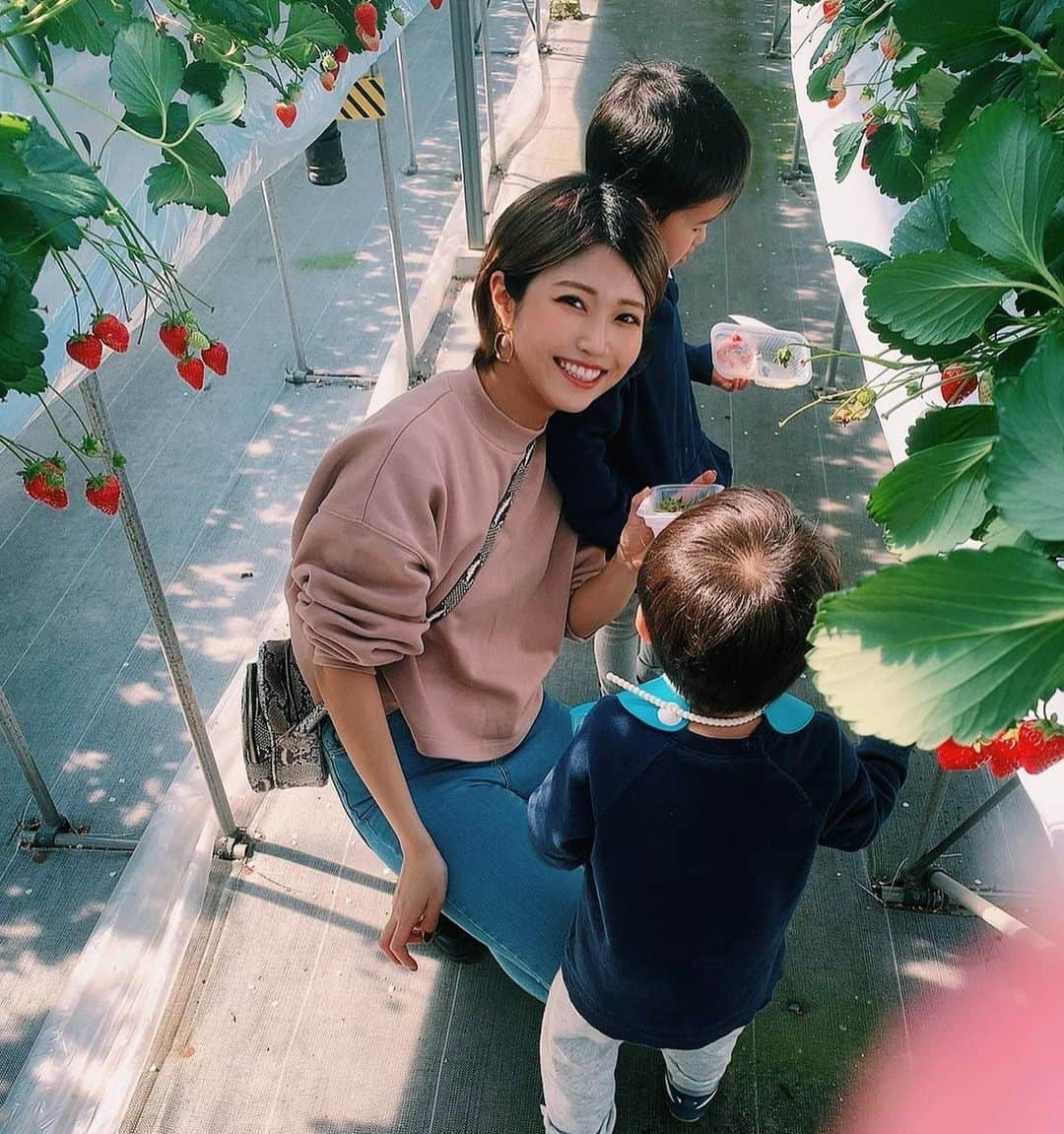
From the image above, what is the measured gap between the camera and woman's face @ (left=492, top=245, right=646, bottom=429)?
110 centimetres

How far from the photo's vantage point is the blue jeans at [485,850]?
123 centimetres

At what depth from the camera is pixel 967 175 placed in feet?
1.58

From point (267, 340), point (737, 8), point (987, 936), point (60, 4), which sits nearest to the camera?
point (60, 4)

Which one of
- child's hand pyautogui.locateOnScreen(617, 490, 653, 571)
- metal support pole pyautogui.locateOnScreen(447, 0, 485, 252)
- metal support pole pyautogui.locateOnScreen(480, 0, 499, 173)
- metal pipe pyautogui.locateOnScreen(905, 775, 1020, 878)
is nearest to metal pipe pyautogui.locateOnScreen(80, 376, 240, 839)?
child's hand pyautogui.locateOnScreen(617, 490, 653, 571)

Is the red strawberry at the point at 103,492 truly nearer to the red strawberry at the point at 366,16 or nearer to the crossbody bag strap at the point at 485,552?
the crossbody bag strap at the point at 485,552

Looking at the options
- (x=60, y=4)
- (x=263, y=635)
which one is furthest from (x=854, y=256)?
(x=263, y=635)

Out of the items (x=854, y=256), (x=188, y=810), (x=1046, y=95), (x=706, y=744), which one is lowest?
(x=188, y=810)

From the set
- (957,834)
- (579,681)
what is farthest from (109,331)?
(957,834)

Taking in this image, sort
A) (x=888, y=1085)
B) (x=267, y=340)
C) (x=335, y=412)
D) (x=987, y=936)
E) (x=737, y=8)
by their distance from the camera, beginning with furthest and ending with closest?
1. (x=737, y=8)
2. (x=267, y=340)
3. (x=335, y=412)
4. (x=987, y=936)
5. (x=888, y=1085)

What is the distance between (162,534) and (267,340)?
1195mm

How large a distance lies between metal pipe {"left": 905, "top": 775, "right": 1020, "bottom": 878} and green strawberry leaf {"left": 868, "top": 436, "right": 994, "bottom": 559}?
3.99ft

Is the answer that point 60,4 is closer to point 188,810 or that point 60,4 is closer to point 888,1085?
point 188,810

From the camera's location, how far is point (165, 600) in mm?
1654

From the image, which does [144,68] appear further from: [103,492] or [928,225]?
[928,225]
